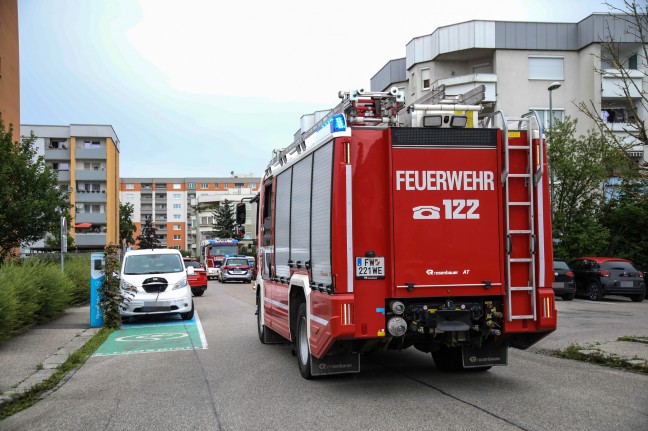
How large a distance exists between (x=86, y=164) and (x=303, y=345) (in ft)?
268

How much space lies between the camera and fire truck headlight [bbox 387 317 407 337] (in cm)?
688

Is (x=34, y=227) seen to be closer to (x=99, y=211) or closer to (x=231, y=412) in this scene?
(x=231, y=412)

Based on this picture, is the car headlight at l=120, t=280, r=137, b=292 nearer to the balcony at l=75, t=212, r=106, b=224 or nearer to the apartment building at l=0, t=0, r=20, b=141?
the apartment building at l=0, t=0, r=20, b=141

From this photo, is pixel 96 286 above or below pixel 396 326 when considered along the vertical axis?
below

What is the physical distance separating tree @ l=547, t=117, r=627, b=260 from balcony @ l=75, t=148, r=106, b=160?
65.0m

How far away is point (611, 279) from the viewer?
73.6ft

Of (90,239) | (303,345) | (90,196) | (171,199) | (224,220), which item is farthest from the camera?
(171,199)

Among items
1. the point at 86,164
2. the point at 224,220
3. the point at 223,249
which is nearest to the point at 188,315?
the point at 223,249

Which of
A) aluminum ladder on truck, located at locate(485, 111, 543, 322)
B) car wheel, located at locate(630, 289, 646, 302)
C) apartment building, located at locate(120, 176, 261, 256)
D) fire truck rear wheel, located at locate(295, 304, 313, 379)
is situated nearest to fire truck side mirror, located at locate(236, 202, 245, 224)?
fire truck rear wheel, located at locate(295, 304, 313, 379)

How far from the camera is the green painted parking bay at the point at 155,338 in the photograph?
1148 cm

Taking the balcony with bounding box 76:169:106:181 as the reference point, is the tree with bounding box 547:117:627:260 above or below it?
below

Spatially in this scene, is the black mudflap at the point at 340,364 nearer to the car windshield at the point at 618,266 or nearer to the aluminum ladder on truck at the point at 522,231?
the aluminum ladder on truck at the point at 522,231

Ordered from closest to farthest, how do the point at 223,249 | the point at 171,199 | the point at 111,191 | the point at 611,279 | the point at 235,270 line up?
the point at 611,279 → the point at 235,270 → the point at 223,249 → the point at 111,191 → the point at 171,199

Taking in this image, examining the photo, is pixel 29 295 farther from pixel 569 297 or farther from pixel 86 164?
pixel 86 164
